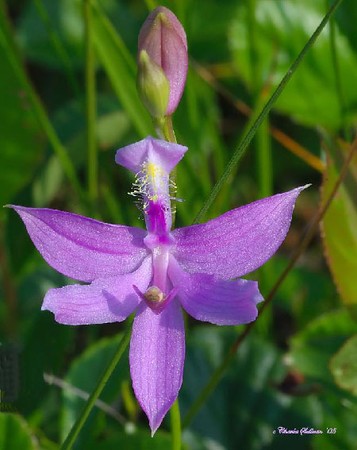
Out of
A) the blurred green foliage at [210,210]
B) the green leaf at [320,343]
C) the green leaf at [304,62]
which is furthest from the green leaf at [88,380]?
the green leaf at [304,62]

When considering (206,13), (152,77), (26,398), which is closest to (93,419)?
(26,398)

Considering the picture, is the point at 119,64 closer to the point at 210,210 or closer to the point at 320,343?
the point at 210,210

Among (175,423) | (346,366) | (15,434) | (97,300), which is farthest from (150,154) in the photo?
(346,366)

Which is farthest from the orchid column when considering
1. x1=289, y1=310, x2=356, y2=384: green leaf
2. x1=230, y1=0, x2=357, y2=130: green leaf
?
x1=230, y1=0, x2=357, y2=130: green leaf

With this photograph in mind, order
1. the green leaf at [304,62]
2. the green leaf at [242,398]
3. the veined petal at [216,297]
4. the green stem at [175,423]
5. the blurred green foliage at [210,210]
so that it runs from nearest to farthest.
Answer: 1. the veined petal at [216,297]
2. the green stem at [175,423]
3. the blurred green foliage at [210,210]
4. the green leaf at [242,398]
5. the green leaf at [304,62]

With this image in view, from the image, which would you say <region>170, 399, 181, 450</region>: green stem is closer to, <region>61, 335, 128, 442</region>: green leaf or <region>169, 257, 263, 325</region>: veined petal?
<region>169, 257, 263, 325</region>: veined petal

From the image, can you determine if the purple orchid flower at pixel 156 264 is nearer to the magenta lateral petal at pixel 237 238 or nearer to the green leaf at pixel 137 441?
the magenta lateral petal at pixel 237 238
